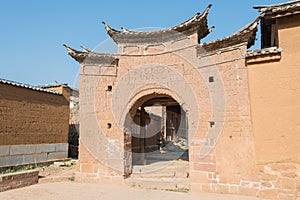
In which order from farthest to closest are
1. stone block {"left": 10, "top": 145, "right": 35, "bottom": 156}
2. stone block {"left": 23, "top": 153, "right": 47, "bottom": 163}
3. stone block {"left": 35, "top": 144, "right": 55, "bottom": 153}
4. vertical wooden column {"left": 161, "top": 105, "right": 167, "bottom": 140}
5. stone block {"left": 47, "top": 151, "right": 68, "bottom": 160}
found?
1. vertical wooden column {"left": 161, "top": 105, "right": 167, "bottom": 140}
2. stone block {"left": 47, "top": 151, "right": 68, "bottom": 160}
3. stone block {"left": 35, "top": 144, "right": 55, "bottom": 153}
4. stone block {"left": 23, "top": 153, "right": 47, "bottom": 163}
5. stone block {"left": 10, "top": 145, "right": 35, "bottom": 156}

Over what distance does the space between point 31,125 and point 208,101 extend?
8.75 metres

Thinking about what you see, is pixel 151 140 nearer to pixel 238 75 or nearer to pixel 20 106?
pixel 20 106

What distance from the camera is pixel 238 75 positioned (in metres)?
6.75

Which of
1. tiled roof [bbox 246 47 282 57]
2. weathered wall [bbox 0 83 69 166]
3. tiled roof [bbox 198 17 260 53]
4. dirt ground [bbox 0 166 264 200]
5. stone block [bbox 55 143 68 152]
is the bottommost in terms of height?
dirt ground [bbox 0 166 264 200]

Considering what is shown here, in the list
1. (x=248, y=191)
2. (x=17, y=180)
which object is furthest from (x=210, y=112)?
(x=17, y=180)

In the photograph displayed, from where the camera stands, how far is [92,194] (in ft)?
22.6

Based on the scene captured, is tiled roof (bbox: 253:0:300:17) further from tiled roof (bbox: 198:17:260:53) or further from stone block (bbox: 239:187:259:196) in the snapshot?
stone block (bbox: 239:187:259:196)

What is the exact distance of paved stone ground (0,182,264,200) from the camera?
21.3ft

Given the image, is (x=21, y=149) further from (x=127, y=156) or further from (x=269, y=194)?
(x=269, y=194)

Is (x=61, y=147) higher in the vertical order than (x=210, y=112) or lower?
lower

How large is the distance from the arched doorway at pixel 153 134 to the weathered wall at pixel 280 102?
3325mm

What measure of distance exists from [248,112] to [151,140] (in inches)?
433

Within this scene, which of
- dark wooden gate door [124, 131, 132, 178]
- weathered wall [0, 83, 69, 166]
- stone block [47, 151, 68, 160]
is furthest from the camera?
stone block [47, 151, 68, 160]

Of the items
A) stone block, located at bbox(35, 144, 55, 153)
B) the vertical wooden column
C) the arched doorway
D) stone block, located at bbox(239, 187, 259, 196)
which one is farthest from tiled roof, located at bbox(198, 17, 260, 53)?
the vertical wooden column
